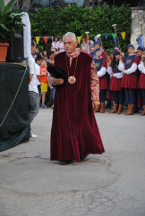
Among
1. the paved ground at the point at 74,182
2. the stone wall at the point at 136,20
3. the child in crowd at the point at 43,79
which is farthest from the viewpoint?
the stone wall at the point at 136,20

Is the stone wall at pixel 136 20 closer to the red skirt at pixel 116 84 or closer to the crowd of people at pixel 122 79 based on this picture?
the crowd of people at pixel 122 79

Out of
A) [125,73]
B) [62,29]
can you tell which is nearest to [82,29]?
[62,29]

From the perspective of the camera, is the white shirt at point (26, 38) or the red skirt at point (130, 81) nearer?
the white shirt at point (26, 38)

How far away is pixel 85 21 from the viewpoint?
3119 centimetres

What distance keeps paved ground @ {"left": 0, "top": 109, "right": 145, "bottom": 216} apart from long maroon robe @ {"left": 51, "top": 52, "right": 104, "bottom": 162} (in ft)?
0.74

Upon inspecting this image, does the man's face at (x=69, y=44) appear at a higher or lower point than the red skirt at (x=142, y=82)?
higher

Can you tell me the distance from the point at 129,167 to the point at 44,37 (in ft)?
75.6

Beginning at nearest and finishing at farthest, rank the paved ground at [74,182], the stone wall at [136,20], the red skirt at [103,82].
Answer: the paved ground at [74,182]
the red skirt at [103,82]
the stone wall at [136,20]

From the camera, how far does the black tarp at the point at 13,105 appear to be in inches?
374

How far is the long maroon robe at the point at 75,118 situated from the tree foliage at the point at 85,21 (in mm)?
21627

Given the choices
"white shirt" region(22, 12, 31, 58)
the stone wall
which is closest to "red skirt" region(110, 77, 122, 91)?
"white shirt" region(22, 12, 31, 58)

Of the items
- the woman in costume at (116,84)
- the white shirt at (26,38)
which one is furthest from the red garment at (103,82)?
the white shirt at (26,38)

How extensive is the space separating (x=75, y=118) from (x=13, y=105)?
1.87m

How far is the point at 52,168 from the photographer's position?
25.3ft
